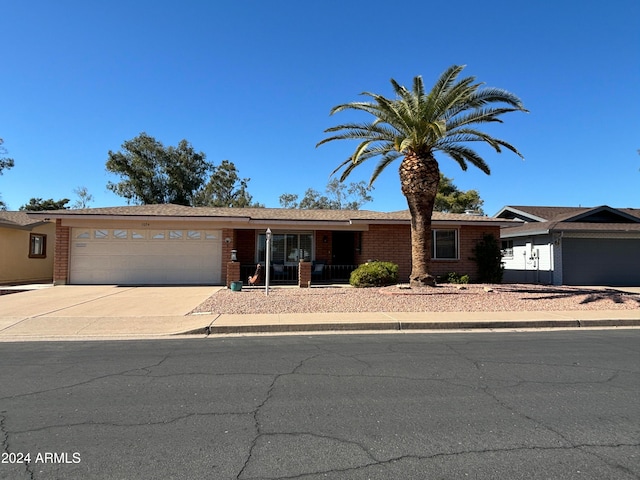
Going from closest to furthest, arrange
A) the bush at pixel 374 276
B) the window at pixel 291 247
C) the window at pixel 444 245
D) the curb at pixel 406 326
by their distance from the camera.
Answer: the curb at pixel 406 326
the bush at pixel 374 276
the window at pixel 444 245
the window at pixel 291 247

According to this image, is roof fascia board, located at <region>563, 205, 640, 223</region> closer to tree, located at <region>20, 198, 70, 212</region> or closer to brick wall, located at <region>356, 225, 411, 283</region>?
brick wall, located at <region>356, 225, 411, 283</region>

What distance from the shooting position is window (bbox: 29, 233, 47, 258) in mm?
21766

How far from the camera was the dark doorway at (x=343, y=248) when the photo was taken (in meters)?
21.5

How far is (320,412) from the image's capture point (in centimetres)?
440

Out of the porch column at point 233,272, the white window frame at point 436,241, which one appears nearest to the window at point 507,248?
the white window frame at point 436,241

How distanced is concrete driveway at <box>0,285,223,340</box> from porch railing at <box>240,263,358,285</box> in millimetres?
3558

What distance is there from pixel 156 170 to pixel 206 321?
3451cm

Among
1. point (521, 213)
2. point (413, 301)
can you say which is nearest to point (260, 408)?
point (413, 301)

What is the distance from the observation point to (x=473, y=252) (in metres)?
19.4

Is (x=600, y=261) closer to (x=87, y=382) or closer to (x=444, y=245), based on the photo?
(x=444, y=245)

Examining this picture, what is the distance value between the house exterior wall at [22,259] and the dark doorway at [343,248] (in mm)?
14678

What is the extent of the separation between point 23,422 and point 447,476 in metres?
3.97

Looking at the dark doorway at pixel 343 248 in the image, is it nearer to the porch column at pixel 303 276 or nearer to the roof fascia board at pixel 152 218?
the porch column at pixel 303 276

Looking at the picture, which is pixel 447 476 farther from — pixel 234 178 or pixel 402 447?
pixel 234 178
